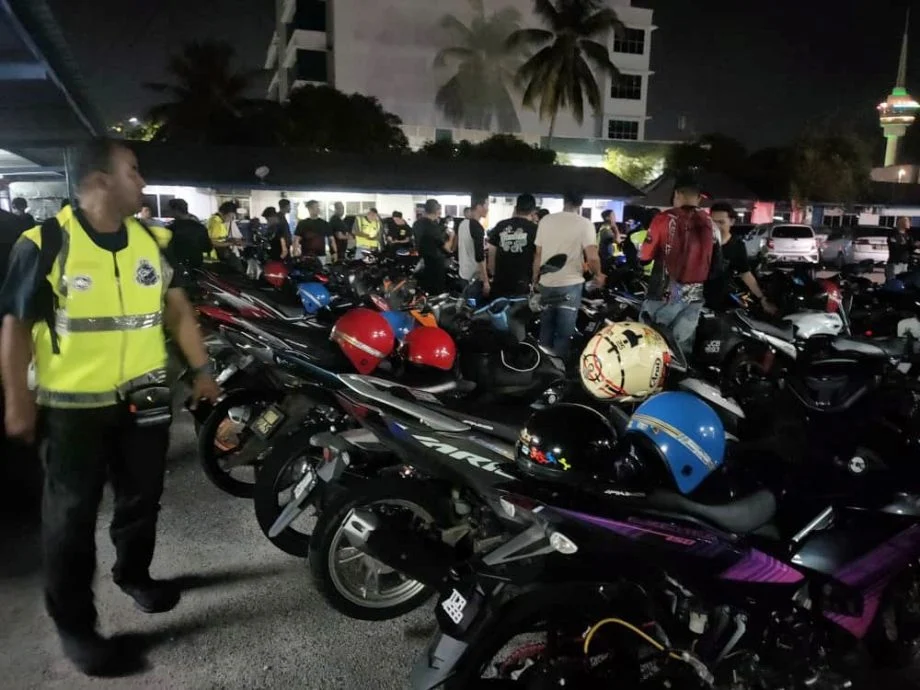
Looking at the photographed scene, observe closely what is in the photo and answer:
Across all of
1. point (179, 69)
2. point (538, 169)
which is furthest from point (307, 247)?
point (179, 69)

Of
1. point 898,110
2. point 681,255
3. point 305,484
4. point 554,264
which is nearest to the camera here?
point 305,484

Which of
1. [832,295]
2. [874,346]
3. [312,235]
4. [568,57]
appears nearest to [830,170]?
[568,57]

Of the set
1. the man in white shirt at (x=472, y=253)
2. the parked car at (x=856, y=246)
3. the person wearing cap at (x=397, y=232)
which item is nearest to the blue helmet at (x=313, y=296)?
the man in white shirt at (x=472, y=253)

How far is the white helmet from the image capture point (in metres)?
3.73

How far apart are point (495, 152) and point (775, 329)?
3477 cm

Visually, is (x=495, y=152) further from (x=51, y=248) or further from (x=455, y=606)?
(x=455, y=606)

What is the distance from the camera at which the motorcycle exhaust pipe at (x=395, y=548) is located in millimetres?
2861

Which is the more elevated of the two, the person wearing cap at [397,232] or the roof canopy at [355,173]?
the roof canopy at [355,173]

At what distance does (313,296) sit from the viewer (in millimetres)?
8289

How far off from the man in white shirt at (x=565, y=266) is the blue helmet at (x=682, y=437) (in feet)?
12.9

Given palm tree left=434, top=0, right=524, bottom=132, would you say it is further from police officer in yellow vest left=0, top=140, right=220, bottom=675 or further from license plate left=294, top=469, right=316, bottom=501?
police officer in yellow vest left=0, top=140, right=220, bottom=675

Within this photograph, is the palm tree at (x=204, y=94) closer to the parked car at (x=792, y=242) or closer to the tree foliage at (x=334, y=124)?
the tree foliage at (x=334, y=124)

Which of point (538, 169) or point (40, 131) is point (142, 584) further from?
point (538, 169)

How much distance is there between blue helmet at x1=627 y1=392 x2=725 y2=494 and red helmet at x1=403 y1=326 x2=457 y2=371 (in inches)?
69.8
